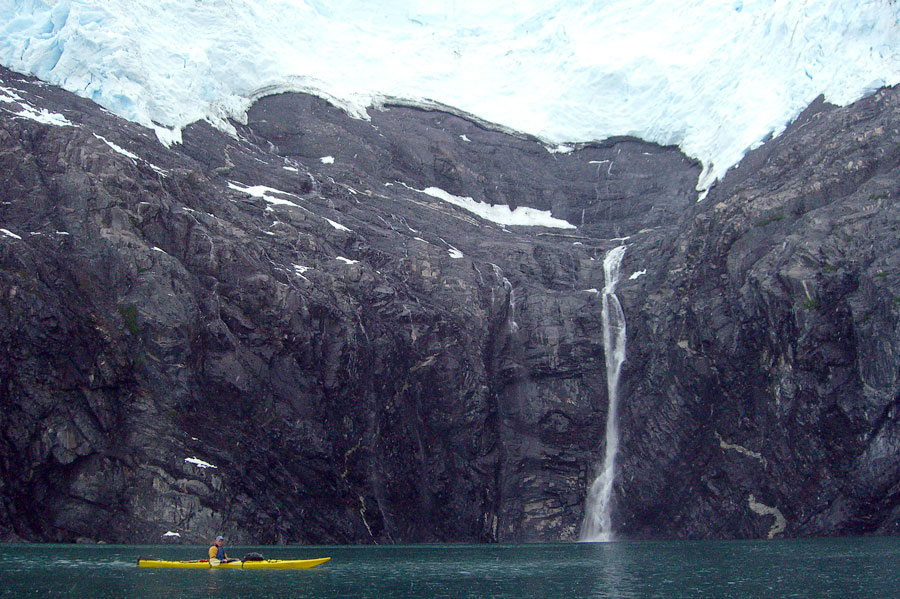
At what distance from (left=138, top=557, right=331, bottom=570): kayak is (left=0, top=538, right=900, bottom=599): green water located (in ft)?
1.45

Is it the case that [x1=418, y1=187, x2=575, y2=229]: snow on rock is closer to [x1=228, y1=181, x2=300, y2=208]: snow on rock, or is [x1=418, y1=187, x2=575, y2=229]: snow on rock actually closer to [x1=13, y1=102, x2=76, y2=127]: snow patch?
[x1=228, y1=181, x2=300, y2=208]: snow on rock

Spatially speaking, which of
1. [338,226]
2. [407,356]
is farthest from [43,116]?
[407,356]

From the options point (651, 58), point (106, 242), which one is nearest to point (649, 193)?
point (651, 58)

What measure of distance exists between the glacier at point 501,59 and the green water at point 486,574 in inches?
1911

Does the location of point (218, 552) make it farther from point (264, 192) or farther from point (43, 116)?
point (264, 192)

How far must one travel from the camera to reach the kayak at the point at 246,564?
42084 mm

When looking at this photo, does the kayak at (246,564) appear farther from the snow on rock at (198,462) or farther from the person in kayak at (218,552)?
the snow on rock at (198,462)

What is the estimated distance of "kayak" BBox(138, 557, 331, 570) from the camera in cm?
4208

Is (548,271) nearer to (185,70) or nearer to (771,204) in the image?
(771,204)

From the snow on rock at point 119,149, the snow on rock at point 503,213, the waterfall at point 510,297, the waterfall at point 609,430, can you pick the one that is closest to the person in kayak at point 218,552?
the waterfall at point 609,430

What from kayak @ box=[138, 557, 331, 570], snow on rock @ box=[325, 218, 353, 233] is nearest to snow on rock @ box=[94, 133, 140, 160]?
snow on rock @ box=[325, 218, 353, 233]

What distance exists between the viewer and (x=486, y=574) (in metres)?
42.5

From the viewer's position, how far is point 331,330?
2584 inches

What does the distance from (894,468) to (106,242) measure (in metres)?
52.5
